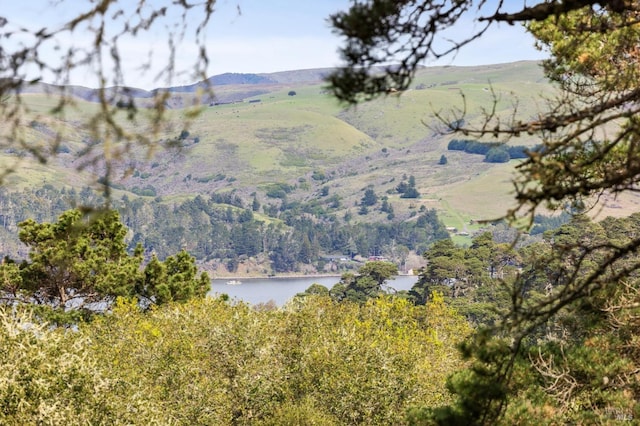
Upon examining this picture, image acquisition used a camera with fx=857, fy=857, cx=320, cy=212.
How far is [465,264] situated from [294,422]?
76.8 metres

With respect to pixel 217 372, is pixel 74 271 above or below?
above

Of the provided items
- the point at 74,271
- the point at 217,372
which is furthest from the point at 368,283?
the point at 217,372

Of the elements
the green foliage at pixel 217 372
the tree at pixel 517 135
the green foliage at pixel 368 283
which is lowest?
the green foliage at pixel 368 283

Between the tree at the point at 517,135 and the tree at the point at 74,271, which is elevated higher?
the tree at the point at 517,135

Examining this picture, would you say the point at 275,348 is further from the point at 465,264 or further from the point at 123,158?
the point at 465,264

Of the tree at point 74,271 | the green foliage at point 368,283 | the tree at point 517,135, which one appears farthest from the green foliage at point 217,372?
the green foliage at point 368,283

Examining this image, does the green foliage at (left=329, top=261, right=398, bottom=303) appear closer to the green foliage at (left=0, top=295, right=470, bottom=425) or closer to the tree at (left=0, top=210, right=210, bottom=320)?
the tree at (left=0, top=210, right=210, bottom=320)

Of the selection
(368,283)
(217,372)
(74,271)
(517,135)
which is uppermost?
(517,135)

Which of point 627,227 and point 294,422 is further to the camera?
point 627,227

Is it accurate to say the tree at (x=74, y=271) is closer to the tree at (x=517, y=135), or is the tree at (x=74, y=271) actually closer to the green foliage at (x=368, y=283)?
the tree at (x=517, y=135)

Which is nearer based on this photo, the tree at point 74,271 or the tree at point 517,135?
the tree at point 517,135

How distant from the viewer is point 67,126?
5.87m

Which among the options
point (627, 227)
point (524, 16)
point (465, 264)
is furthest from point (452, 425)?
point (465, 264)

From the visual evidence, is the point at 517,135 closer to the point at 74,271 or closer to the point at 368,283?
the point at 74,271
